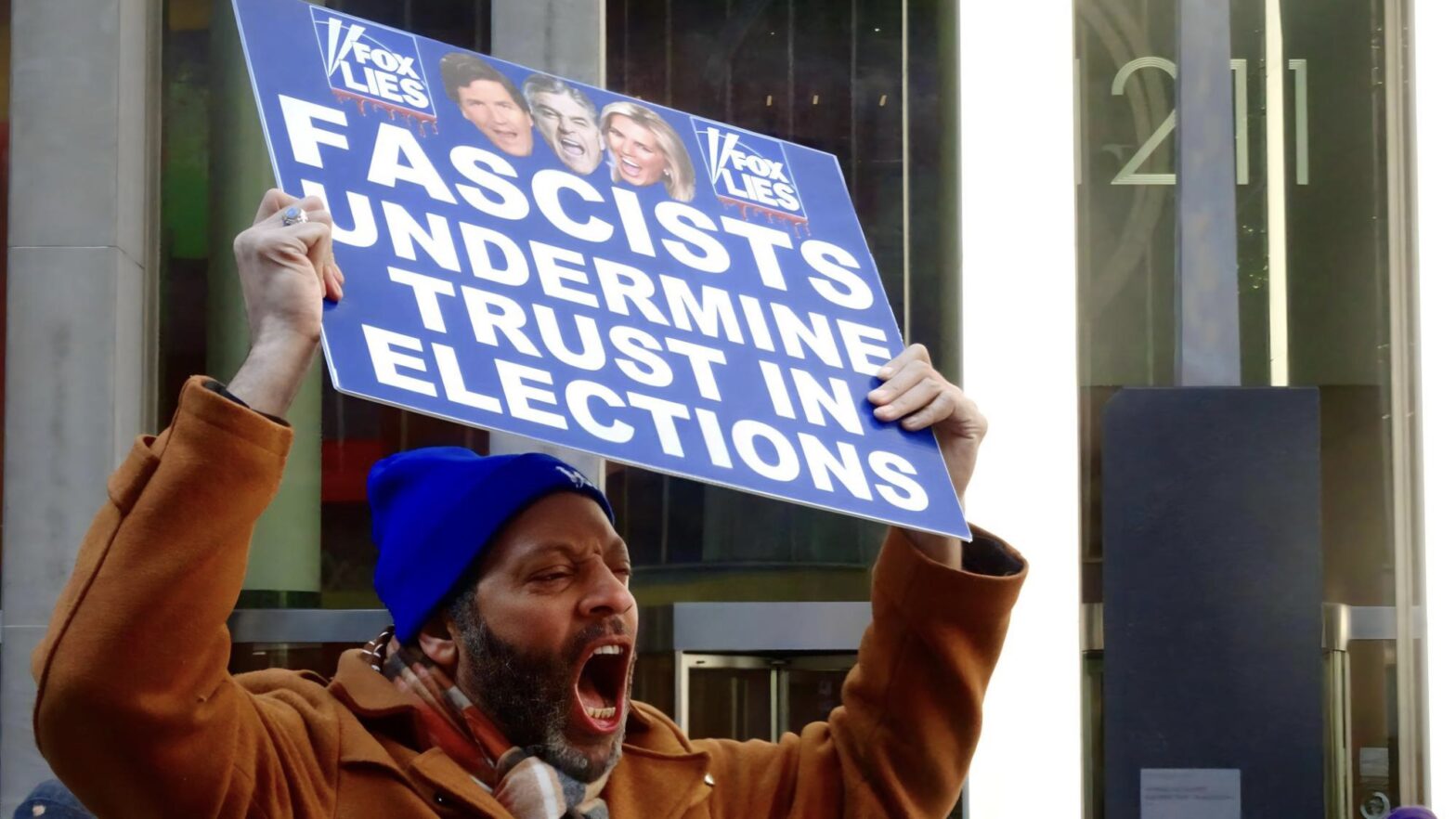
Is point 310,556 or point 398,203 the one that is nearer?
point 398,203

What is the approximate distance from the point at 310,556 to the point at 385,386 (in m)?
7.39

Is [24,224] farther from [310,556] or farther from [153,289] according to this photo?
[310,556]

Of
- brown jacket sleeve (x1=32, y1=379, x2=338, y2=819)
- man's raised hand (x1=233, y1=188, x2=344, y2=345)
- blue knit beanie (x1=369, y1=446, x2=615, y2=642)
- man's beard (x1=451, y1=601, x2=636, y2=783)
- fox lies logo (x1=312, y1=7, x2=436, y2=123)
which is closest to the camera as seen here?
brown jacket sleeve (x1=32, y1=379, x2=338, y2=819)

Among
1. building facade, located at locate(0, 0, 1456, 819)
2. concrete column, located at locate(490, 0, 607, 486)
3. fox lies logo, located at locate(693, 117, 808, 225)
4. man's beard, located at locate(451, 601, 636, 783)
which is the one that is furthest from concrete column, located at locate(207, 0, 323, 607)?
man's beard, located at locate(451, 601, 636, 783)

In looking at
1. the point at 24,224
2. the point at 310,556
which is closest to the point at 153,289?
the point at 24,224

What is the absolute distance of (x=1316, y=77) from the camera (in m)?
9.66

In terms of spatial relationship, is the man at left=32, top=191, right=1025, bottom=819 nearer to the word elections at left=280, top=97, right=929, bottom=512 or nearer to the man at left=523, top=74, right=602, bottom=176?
the word elections at left=280, top=97, right=929, bottom=512

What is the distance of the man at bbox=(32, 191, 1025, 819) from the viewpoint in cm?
230

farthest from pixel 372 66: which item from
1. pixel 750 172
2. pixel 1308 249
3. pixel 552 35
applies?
pixel 1308 249

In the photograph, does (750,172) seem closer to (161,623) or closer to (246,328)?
(161,623)

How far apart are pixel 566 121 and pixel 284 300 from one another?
598 mm

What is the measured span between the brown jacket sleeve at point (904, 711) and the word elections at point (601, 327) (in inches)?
14.9

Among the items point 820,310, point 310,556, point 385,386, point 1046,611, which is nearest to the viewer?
point 385,386

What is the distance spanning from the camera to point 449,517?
9.52ft
